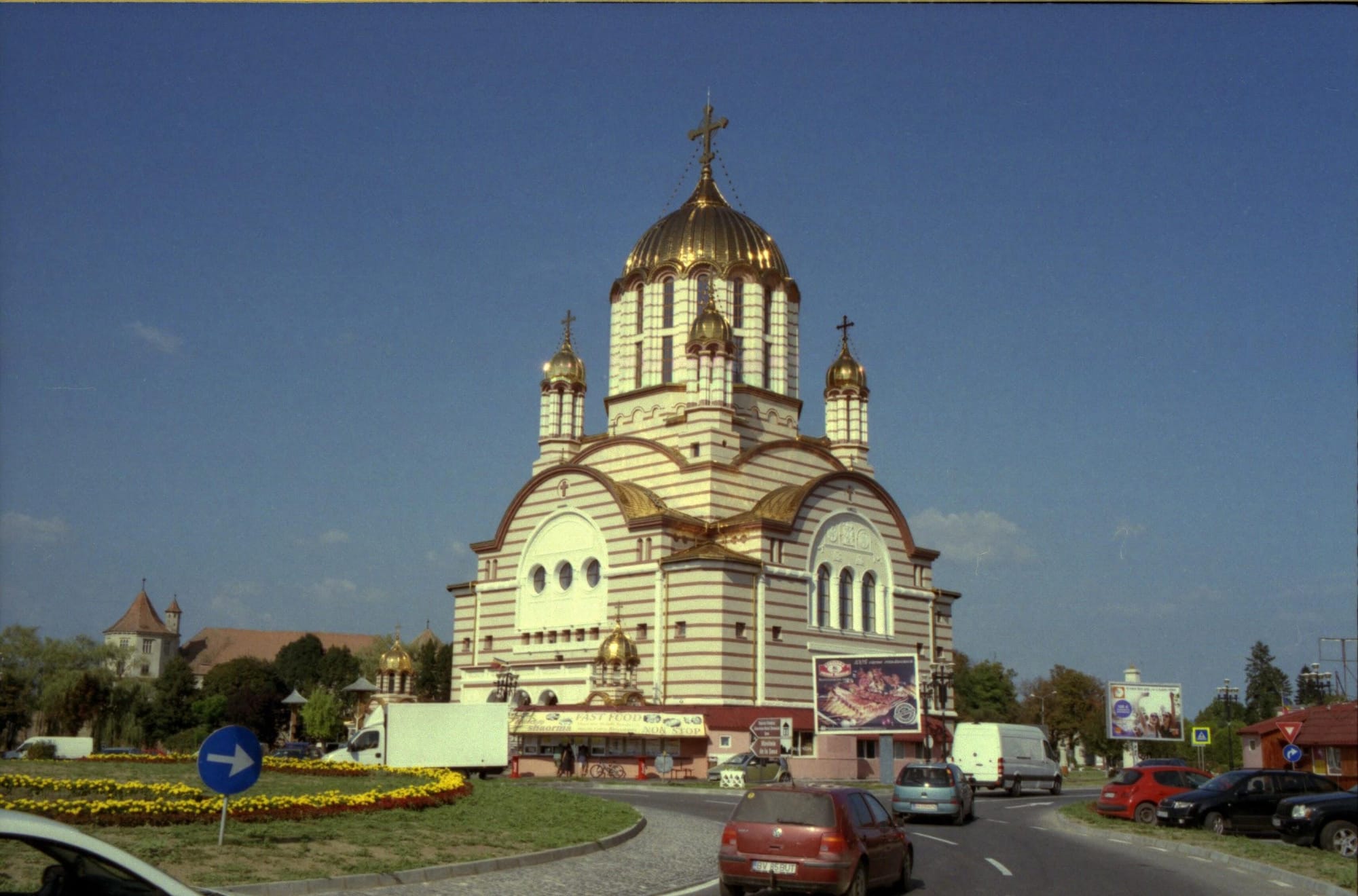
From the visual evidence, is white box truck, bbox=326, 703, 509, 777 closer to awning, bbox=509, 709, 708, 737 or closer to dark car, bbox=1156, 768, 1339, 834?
awning, bbox=509, 709, 708, 737

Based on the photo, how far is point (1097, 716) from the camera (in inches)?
3585

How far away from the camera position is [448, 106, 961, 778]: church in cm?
5341

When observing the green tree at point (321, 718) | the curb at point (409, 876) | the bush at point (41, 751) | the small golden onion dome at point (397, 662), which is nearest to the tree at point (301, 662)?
the green tree at point (321, 718)

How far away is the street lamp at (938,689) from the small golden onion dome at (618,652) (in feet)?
40.4

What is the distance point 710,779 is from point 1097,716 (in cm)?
5327

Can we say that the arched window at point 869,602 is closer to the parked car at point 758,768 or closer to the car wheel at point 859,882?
the parked car at point 758,768

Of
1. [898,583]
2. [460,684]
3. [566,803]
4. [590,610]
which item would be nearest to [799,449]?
[898,583]

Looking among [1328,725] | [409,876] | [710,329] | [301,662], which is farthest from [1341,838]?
[301,662]

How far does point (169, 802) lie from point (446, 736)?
20775 mm

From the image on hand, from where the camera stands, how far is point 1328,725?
1377 inches

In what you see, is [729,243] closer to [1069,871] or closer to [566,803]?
[566,803]

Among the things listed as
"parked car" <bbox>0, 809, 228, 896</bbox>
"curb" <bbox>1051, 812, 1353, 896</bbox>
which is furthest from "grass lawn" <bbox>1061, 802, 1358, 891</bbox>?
"parked car" <bbox>0, 809, 228, 896</bbox>

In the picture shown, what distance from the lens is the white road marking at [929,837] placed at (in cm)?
2425

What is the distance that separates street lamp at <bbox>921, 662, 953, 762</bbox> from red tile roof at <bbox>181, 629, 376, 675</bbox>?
8766cm
